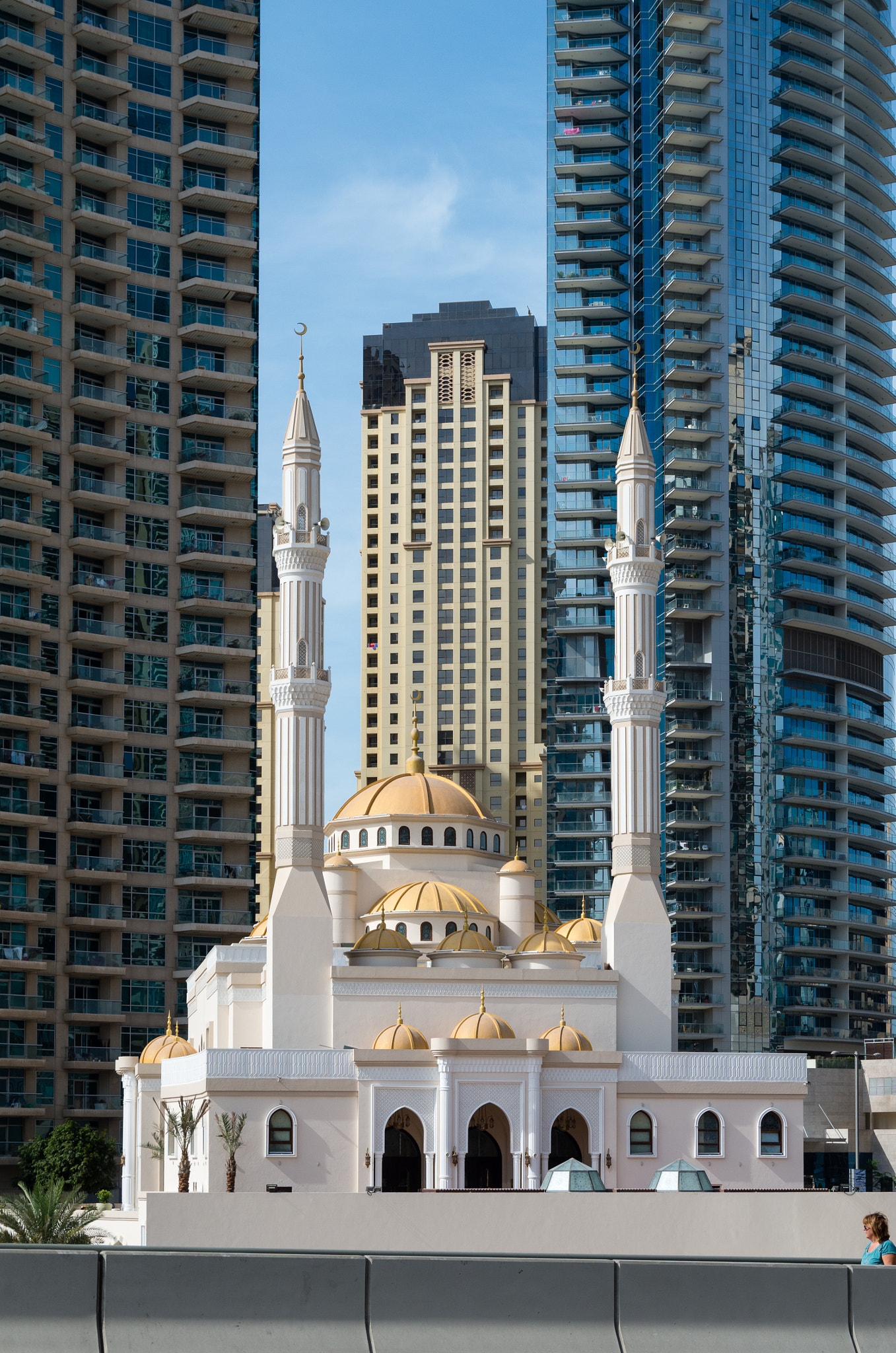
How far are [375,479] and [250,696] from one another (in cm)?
5710

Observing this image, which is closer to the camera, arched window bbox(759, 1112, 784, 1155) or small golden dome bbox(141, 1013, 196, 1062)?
arched window bbox(759, 1112, 784, 1155)

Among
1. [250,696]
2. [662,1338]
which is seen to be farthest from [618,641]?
[662,1338]

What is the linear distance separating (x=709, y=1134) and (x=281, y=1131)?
12.8 metres

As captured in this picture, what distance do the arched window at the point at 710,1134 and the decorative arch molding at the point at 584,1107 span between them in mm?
3325

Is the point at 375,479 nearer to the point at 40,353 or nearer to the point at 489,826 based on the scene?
the point at 40,353

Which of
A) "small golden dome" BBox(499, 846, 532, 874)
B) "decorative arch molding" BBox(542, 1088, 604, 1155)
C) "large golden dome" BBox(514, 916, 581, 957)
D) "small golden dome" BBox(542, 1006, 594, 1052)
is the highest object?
"small golden dome" BBox(499, 846, 532, 874)

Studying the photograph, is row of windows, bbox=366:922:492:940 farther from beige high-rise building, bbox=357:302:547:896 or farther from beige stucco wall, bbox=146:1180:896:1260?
beige high-rise building, bbox=357:302:547:896

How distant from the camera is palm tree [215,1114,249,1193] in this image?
169ft

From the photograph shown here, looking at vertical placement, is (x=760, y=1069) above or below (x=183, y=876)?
below

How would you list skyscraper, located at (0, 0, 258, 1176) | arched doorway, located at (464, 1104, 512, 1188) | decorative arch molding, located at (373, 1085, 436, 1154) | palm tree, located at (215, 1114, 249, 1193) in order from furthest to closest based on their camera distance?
skyscraper, located at (0, 0, 258, 1176), arched doorway, located at (464, 1104, 512, 1188), decorative arch molding, located at (373, 1085, 436, 1154), palm tree, located at (215, 1114, 249, 1193)

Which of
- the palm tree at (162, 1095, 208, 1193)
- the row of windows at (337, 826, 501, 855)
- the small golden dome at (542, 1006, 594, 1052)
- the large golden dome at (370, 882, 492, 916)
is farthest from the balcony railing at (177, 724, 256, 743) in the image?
the small golden dome at (542, 1006, 594, 1052)

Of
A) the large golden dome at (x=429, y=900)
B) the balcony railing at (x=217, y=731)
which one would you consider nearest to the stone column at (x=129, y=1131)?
the large golden dome at (x=429, y=900)

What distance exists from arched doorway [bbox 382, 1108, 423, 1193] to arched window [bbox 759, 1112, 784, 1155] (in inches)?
405

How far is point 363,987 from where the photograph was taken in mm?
55688
